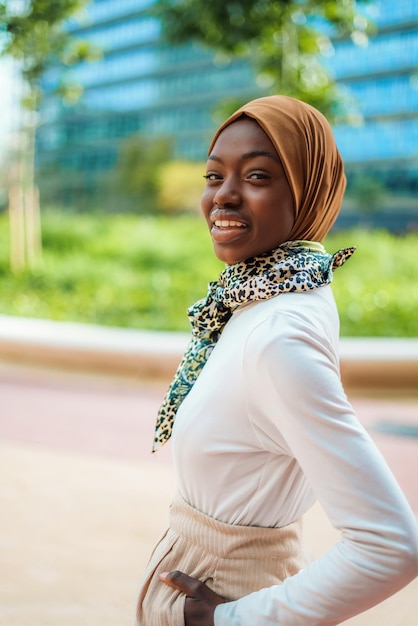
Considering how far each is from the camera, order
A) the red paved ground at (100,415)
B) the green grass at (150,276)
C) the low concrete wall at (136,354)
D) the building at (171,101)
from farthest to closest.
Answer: the building at (171,101), the green grass at (150,276), the low concrete wall at (136,354), the red paved ground at (100,415)

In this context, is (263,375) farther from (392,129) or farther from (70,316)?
(392,129)

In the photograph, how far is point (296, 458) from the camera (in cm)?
100

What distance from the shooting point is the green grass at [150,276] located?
8.52m

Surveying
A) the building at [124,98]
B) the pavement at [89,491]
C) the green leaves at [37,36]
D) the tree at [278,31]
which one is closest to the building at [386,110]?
the building at [124,98]

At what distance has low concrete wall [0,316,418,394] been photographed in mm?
5562

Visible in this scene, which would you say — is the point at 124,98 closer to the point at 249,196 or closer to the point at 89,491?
the point at 89,491

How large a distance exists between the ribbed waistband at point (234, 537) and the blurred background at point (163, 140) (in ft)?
22.4

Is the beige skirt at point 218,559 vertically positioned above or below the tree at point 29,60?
below

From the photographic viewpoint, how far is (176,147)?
48.0 ft

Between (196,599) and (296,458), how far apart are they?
301 mm

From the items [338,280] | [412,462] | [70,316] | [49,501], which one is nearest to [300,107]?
[49,501]

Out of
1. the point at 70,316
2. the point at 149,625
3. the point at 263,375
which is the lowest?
the point at 149,625

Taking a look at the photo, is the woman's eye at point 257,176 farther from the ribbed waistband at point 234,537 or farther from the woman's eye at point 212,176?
the ribbed waistband at point 234,537

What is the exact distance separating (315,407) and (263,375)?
83 millimetres
